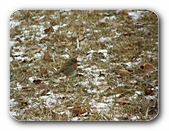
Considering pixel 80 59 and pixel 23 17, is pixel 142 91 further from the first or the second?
pixel 23 17
